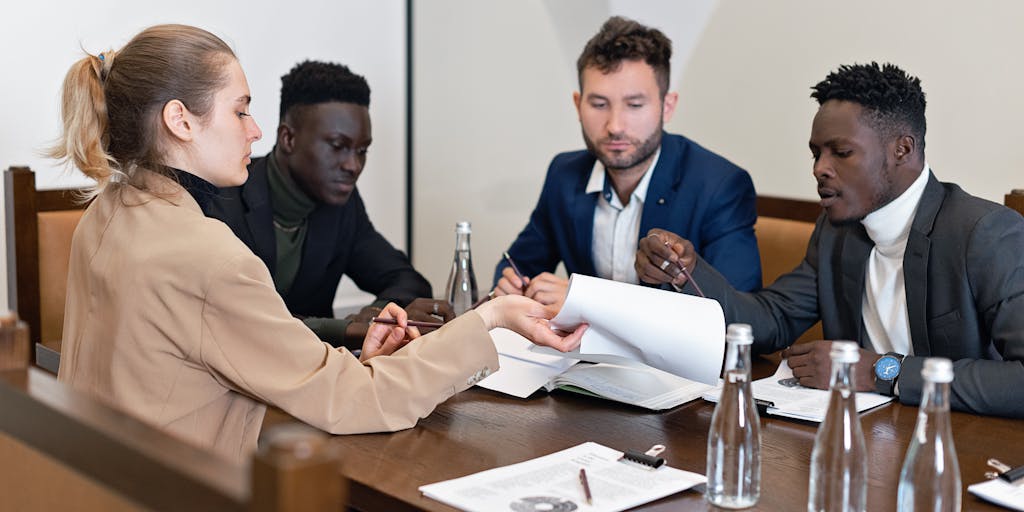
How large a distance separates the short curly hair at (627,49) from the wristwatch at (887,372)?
3.58ft

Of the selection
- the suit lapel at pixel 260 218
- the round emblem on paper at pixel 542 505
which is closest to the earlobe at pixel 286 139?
the suit lapel at pixel 260 218

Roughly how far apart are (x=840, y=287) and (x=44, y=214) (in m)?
1.81

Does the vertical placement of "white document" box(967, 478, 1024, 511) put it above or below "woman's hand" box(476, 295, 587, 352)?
below

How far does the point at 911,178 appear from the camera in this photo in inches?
75.8

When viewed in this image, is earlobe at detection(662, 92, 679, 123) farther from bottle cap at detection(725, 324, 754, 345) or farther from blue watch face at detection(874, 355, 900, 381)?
bottle cap at detection(725, 324, 754, 345)

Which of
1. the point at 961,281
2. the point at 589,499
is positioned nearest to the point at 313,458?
the point at 589,499

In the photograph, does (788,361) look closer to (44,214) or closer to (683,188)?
(683,188)

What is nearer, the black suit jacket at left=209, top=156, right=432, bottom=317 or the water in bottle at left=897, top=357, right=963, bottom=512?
the water in bottle at left=897, top=357, right=963, bottom=512

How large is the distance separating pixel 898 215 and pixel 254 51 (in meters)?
2.56

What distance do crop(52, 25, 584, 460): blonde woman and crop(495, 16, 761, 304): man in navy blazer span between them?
3.03 feet

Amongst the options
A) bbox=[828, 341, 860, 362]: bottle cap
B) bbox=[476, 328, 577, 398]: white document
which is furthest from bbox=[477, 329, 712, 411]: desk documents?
bbox=[828, 341, 860, 362]: bottle cap

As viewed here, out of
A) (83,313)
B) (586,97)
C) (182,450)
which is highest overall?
(586,97)

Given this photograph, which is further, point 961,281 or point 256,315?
point 961,281

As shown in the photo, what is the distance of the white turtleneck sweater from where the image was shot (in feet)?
6.25
